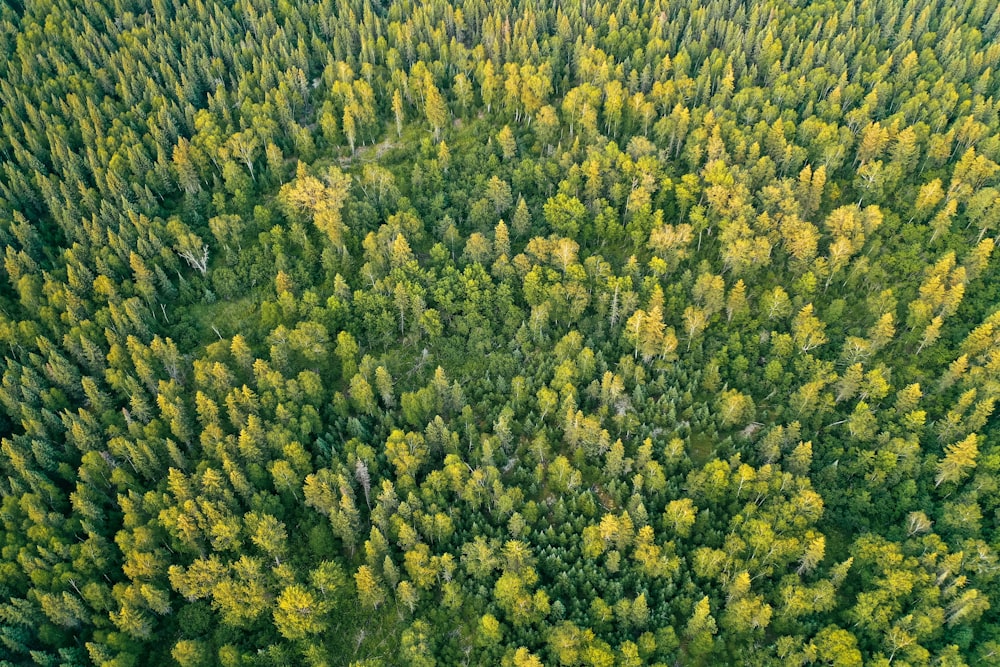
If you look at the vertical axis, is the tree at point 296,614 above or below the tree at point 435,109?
below

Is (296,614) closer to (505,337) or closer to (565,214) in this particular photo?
(505,337)

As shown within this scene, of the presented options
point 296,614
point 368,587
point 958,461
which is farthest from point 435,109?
point 958,461

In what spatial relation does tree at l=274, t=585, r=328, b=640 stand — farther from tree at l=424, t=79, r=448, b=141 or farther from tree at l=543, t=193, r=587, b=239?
tree at l=424, t=79, r=448, b=141

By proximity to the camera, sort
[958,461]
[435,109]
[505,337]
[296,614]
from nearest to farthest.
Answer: [296,614] < [958,461] < [505,337] < [435,109]

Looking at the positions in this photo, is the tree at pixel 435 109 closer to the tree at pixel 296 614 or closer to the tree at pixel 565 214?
the tree at pixel 565 214

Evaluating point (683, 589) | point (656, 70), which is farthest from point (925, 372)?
point (656, 70)

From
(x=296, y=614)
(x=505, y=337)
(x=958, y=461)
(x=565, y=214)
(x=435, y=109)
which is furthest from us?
(x=435, y=109)

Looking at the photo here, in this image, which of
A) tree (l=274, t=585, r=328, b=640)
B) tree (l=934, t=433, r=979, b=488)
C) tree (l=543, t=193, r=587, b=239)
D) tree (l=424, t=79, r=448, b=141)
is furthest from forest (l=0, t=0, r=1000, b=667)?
tree (l=934, t=433, r=979, b=488)

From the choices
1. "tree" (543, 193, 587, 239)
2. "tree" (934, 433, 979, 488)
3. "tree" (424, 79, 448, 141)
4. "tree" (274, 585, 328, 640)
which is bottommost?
"tree" (274, 585, 328, 640)

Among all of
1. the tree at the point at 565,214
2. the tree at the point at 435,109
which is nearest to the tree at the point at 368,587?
the tree at the point at 565,214
